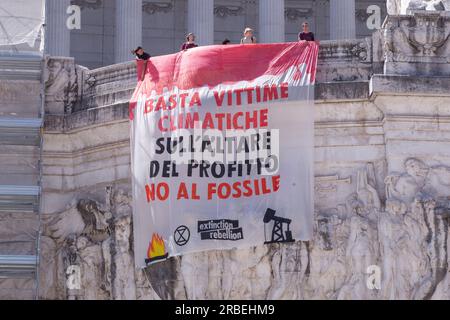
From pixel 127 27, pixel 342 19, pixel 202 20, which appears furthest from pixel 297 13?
pixel 127 27

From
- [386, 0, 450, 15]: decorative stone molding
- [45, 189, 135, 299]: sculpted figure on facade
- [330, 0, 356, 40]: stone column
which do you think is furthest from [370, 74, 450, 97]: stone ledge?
[330, 0, 356, 40]: stone column

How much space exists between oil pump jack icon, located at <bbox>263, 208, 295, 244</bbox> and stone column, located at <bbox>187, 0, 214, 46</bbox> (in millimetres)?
37332

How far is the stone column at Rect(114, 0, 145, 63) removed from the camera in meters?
83.1

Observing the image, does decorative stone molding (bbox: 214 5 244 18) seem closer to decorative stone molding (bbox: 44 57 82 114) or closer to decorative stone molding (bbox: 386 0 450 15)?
decorative stone molding (bbox: 386 0 450 15)

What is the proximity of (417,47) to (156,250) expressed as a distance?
792 cm

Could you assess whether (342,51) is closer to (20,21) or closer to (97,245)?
(97,245)

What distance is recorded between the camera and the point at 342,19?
86.5m

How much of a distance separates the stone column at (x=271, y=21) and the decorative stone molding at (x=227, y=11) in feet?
19.8

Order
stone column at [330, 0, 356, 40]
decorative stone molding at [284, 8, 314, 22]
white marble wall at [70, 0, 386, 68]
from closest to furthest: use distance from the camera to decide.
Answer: stone column at [330, 0, 356, 40]
white marble wall at [70, 0, 386, 68]
decorative stone molding at [284, 8, 314, 22]

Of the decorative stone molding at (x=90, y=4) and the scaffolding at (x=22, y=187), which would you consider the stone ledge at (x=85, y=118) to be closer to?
the scaffolding at (x=22, y=187)

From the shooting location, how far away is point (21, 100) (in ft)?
161
